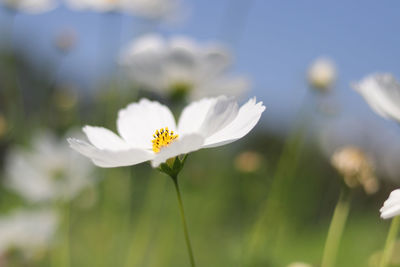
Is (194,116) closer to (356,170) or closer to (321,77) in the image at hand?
(356,170)

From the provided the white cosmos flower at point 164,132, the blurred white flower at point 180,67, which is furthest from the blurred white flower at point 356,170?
the blurred white flower at point 180,67

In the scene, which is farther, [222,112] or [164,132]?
[164,132]

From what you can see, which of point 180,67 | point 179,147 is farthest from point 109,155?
point 180,67

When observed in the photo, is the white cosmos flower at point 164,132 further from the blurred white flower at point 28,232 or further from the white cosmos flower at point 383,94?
the blurred white flower at point 28,232

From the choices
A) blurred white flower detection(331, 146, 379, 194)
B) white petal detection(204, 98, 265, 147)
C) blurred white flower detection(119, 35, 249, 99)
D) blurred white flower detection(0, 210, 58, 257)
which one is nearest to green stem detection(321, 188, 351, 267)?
blurred white flower detection(331, 146, 379, 194)

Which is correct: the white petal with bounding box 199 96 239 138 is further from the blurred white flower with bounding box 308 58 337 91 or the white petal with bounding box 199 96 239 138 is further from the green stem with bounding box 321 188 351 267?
the blurred white flower with bounding box 308 58 337 91

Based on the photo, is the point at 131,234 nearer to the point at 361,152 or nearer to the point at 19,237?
the point at 19,237
